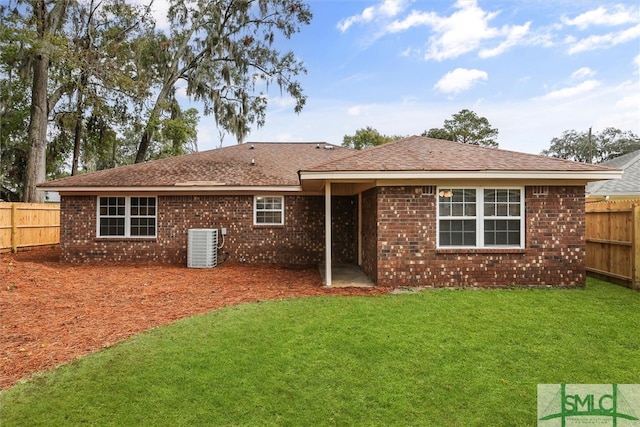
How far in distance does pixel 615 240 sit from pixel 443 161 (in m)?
4.34

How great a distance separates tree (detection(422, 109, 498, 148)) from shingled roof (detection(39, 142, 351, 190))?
77.1 feet

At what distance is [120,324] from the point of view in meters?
5.30

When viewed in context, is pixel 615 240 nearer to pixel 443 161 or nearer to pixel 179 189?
pixel 443 161

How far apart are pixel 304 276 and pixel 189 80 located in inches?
573

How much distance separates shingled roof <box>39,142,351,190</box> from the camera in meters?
11.2

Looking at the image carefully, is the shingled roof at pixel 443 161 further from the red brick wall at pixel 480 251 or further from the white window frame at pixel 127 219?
the white window frame at pixel 127 219

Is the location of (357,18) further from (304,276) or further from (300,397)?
(300,397)

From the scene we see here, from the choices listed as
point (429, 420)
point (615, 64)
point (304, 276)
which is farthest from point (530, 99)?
point (429, 420)

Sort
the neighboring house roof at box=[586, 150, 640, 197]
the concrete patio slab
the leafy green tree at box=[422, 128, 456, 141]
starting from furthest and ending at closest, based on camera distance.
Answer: the leafy green tree at box=[422, 128, 456, 141] → the neighboring house roof at box=[586, 150, 640, 197] → the concrete patio slab

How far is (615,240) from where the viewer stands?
8172 millimetres

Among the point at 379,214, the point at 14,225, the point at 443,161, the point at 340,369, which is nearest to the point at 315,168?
→ the point at 379,214

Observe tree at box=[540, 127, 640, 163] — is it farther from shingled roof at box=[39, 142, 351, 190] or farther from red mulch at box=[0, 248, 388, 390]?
red mulch at box=[0, 248, 388, 390]

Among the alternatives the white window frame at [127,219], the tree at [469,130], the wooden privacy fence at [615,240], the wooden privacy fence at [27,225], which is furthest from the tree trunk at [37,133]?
the tree at [469,130]

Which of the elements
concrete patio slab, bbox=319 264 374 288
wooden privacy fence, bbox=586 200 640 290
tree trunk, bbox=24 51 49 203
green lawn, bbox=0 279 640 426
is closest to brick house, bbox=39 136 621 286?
concrete patio slab, bbox=319 264 374 288
